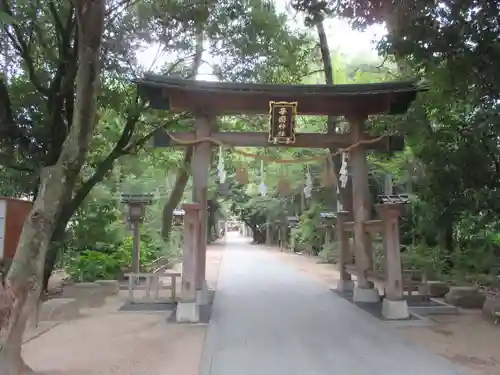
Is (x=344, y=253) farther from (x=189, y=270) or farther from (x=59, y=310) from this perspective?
(x=59, y=310)

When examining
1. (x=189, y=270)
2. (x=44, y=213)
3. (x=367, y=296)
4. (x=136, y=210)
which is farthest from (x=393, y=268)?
(x=136, y=210)

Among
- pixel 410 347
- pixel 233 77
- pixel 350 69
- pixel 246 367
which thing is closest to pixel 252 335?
pixel 246 367

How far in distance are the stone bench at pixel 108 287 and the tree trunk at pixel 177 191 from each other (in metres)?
6.07

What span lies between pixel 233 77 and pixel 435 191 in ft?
20.4

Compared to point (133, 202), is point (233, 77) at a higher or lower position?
higher

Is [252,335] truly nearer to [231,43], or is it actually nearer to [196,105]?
[196,105]

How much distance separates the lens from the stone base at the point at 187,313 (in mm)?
9158

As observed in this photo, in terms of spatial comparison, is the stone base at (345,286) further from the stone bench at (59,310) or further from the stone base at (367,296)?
the stone bench at (59,310)

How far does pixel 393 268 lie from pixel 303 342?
111 inches

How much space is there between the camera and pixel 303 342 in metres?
7.50

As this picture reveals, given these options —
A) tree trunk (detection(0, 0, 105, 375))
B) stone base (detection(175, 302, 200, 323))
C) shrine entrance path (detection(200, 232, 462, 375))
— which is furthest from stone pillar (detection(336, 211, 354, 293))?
tree trunk (detection(0, 0, 105, 375))

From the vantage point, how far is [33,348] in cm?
704

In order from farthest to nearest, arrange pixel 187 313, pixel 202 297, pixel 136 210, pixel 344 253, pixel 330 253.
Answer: pixel 330 253 → pixel 136 210 → pixel 344 253 → pixel 202 297 → pixel 187 313

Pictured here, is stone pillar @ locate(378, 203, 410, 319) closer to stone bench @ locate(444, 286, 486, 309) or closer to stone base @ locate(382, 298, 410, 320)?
stone base @ locate(382, 298, 410, 320)
